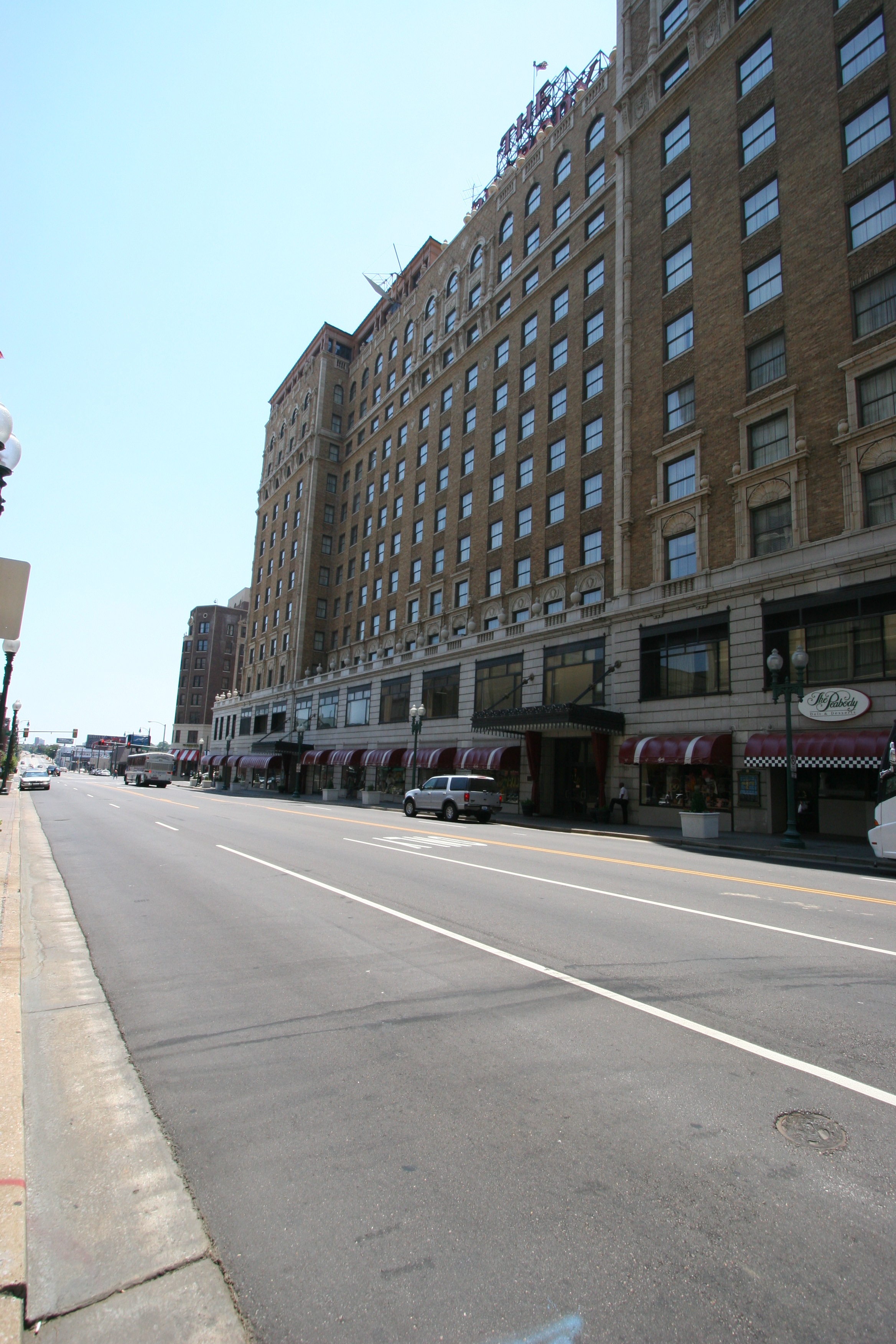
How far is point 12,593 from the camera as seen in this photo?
232 inches

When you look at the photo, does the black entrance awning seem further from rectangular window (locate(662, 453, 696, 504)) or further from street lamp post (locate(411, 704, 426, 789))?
rectangular window (locate(662, 453, 696, 504))

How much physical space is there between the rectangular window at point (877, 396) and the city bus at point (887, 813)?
438 inches

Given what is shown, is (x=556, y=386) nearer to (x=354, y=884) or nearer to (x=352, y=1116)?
(x=354, y=884)

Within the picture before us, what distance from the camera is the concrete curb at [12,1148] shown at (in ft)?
7.76

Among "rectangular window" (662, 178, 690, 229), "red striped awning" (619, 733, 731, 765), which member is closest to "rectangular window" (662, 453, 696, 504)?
"red striped awning" (619, 733, 731, 765)

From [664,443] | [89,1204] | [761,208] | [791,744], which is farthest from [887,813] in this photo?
[761,208]

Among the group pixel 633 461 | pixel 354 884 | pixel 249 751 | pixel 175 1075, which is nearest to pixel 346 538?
pixel 249 751

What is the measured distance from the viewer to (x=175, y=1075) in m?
4.28

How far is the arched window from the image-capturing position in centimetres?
3559

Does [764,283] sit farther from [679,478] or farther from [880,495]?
[880,495]

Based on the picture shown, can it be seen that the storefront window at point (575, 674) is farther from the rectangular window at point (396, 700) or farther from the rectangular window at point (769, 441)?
the rectangular window at point (396, 700)

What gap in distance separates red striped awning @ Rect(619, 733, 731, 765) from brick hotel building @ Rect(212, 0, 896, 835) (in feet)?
0.37

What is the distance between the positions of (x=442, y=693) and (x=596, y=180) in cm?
2839

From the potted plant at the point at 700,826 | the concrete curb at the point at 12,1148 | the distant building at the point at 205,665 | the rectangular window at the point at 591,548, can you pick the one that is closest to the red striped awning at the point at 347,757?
the rectangular window at the point at 591,548
